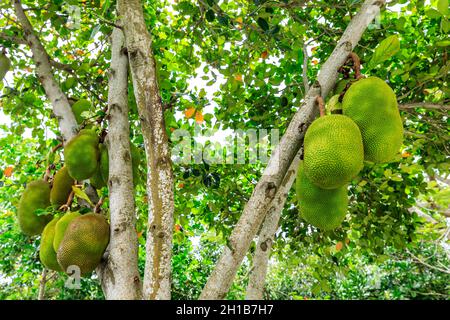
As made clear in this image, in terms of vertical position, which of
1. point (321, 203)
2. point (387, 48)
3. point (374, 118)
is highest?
point (387, 48)

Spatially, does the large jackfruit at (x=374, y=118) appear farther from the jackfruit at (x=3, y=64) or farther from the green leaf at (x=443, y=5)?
the jackfruit at (x=3, y=64)

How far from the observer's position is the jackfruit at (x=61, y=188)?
5.42 feet

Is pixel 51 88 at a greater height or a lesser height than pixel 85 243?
greater

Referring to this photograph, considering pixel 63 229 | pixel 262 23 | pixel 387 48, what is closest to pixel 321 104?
pixel 387 48

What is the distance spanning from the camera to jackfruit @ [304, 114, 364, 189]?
105cm

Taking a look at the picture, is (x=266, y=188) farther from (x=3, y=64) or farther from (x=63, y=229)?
(x=3, y=64)

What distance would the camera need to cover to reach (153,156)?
3.66ft

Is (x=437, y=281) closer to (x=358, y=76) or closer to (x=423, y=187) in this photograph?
(x=423, y=187)

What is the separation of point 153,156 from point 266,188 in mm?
335

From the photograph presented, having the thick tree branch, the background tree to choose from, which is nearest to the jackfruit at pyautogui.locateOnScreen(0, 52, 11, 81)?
the background tree

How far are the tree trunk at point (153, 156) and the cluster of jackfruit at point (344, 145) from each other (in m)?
0.40

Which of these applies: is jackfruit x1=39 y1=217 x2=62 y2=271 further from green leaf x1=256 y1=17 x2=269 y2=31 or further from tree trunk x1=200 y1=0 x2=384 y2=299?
green leaf x1=256 y1=17 x2=269 y2=31

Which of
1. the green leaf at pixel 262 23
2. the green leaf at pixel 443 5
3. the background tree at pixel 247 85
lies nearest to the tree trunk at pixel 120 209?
the background tree at pixel 247 85
